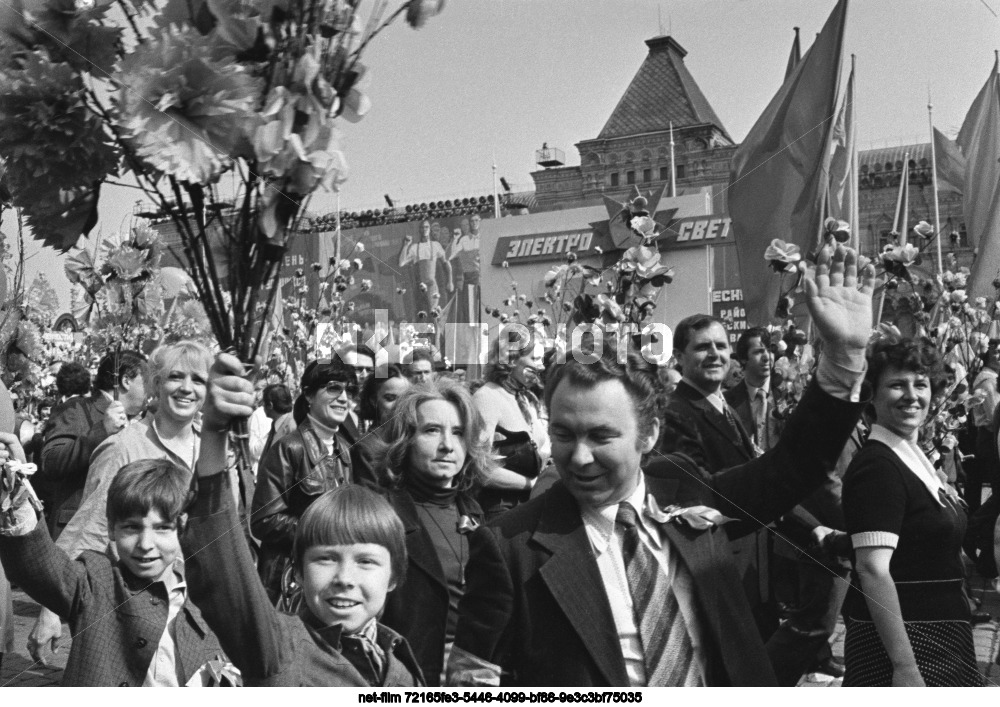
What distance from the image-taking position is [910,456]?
305 centimetres

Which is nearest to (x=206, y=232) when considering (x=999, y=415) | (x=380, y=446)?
(x=380, y=446)

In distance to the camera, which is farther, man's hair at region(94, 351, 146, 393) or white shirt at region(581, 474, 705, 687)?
man's hair at region(94, 351, 146, 393)

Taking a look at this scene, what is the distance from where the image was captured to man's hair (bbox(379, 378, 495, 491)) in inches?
128

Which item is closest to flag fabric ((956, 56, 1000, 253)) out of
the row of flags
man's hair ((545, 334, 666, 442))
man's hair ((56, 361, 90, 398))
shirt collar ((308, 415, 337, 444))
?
the row of flags

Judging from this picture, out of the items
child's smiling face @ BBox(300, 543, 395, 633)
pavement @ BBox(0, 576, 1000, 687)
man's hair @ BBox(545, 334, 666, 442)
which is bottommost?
pavement @ BBox(0, 576, 1000, 687)

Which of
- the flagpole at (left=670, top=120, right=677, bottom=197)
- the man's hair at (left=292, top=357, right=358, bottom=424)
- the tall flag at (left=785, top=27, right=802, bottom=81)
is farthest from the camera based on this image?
the man's hair at (left=292, top=357, right=358, bottom=424)

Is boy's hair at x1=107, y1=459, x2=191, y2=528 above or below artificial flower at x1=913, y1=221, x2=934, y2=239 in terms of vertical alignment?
below

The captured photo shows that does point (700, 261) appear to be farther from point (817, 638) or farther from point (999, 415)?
point (817, 638)

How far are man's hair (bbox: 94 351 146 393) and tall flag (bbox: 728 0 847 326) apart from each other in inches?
123

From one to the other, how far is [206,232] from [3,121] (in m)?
0.49

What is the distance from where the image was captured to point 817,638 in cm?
409

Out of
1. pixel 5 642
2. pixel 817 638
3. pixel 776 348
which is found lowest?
pixel 817 638

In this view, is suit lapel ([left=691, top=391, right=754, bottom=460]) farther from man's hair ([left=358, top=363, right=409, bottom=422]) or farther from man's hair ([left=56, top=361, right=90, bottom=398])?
Result: man's hair ([left=56, top=361, right=90, bottom=398])

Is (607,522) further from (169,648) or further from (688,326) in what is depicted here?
(688,326)
